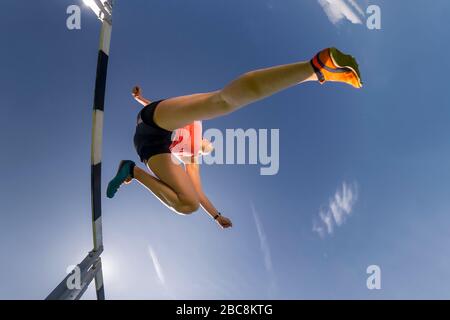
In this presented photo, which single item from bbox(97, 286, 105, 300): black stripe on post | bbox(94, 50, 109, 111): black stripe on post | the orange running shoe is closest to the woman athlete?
the orange running shoe

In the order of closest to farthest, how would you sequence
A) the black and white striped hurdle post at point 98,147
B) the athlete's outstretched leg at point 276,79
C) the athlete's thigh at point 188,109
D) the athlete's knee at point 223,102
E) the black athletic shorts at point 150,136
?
the athlete's outstretched leg at point 276,79 → the athlete's knee at point 223,102 → the athlete's thigh at point 188,109 → the black athletic shorts at point 150,136 → the black and white striped hurdle post at point 98,147

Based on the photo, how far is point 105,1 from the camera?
12.6 ft

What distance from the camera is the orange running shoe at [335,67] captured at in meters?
1.98

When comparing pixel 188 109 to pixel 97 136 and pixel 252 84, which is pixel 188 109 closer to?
pixel 252 84

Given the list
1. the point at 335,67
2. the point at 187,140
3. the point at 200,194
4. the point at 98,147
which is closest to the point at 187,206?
the point at 200,194

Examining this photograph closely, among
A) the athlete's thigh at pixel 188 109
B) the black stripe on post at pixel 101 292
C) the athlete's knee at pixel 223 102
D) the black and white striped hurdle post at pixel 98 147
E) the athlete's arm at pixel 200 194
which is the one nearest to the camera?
the athlete's knee at pixel 223 102

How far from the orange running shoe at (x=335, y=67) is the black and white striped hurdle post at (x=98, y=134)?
281 centimetres

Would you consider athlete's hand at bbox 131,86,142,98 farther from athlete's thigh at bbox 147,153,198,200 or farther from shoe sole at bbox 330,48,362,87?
shoe sole at bbox 330,48,362,87

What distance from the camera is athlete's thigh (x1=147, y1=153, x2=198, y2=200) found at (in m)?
3.35

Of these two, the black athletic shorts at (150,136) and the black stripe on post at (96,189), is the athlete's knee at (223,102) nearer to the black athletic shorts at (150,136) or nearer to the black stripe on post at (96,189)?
the black athletic shorts at (150,136)

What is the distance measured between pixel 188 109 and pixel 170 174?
44.2 inches

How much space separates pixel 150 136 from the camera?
3.22 meters

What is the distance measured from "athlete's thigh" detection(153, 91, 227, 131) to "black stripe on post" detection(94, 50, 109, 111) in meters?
1.19

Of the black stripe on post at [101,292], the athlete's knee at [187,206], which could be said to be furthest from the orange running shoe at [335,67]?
the black stripe on post at [101,292]
